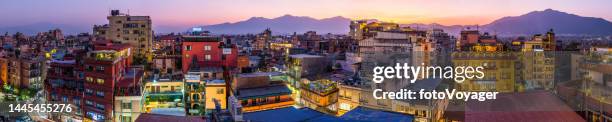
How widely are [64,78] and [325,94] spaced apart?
10636 mm

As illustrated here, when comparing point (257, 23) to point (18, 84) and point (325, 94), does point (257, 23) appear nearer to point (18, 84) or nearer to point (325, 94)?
point (18, 84)

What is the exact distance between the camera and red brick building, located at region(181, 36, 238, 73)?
23242 mm

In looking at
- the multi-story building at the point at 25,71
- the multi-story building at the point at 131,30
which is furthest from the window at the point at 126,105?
the multi-story building at the point at 131,30

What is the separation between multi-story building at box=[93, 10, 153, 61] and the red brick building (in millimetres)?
10648

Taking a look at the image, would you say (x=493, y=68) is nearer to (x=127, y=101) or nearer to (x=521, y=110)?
(x=521, y=110)

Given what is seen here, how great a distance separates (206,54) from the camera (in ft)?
76.9

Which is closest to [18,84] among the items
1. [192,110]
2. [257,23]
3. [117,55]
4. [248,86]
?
[117,55]

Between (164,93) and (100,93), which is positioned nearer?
(100,93)

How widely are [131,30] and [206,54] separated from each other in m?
12.2

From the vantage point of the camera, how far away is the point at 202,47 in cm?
2341

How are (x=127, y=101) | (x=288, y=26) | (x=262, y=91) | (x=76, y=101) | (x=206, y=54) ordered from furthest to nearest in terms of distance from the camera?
1. (x=288, y=26)
2. (x=206, y=54)
3. (x=76, y=101)
4. (x=127, y=101)
5. (x=262, y=91)

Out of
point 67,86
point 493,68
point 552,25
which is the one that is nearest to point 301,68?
point 493,68

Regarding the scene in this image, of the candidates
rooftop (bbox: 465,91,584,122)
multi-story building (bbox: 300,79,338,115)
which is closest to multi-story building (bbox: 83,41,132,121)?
multi-story building (bbox: 300,79,338,115)

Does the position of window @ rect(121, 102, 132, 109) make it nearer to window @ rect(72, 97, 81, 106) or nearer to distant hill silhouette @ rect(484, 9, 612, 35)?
window @ rect(72, 97, 81, 106)
